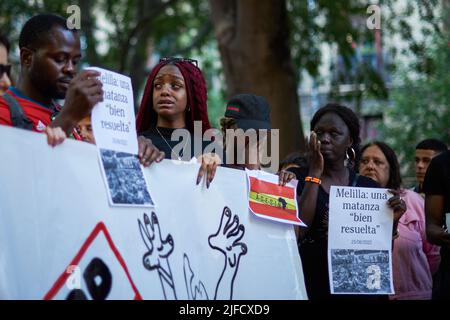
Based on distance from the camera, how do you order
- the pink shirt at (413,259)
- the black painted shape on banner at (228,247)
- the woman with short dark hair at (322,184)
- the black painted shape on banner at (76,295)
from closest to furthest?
the black painted shape on banner at (76,295) < the black painted shape on banner at (228,247) < the woman with short dark hair at (322,184) < the pink shirt at (413,259)

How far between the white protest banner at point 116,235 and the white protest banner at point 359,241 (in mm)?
409

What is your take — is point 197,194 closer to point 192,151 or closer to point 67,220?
point 192,151

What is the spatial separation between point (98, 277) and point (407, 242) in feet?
10.9

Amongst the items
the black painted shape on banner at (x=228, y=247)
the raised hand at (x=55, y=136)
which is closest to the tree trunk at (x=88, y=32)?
the black painted shape on banner at (x=228, y=247)

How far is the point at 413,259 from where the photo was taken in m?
6.21

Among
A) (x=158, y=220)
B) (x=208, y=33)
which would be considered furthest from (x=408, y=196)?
(x=208, y=33)

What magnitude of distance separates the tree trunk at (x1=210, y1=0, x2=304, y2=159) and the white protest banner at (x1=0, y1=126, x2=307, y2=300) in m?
5.69

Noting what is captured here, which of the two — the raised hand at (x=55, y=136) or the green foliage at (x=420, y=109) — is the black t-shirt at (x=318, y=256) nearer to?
the raised hand at (x=55, y=136)

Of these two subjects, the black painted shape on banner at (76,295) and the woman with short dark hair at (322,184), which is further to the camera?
the woman with short dark hair at (322,184)

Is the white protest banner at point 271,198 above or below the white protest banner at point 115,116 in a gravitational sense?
below

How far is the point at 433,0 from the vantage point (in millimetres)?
12367

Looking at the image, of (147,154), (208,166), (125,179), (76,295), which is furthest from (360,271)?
(76,295)

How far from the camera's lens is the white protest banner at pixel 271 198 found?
462 centimetres

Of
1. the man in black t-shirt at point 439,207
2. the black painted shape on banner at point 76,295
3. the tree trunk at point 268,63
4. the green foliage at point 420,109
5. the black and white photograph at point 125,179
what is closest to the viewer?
the black painted shape on banner at point 76,295
